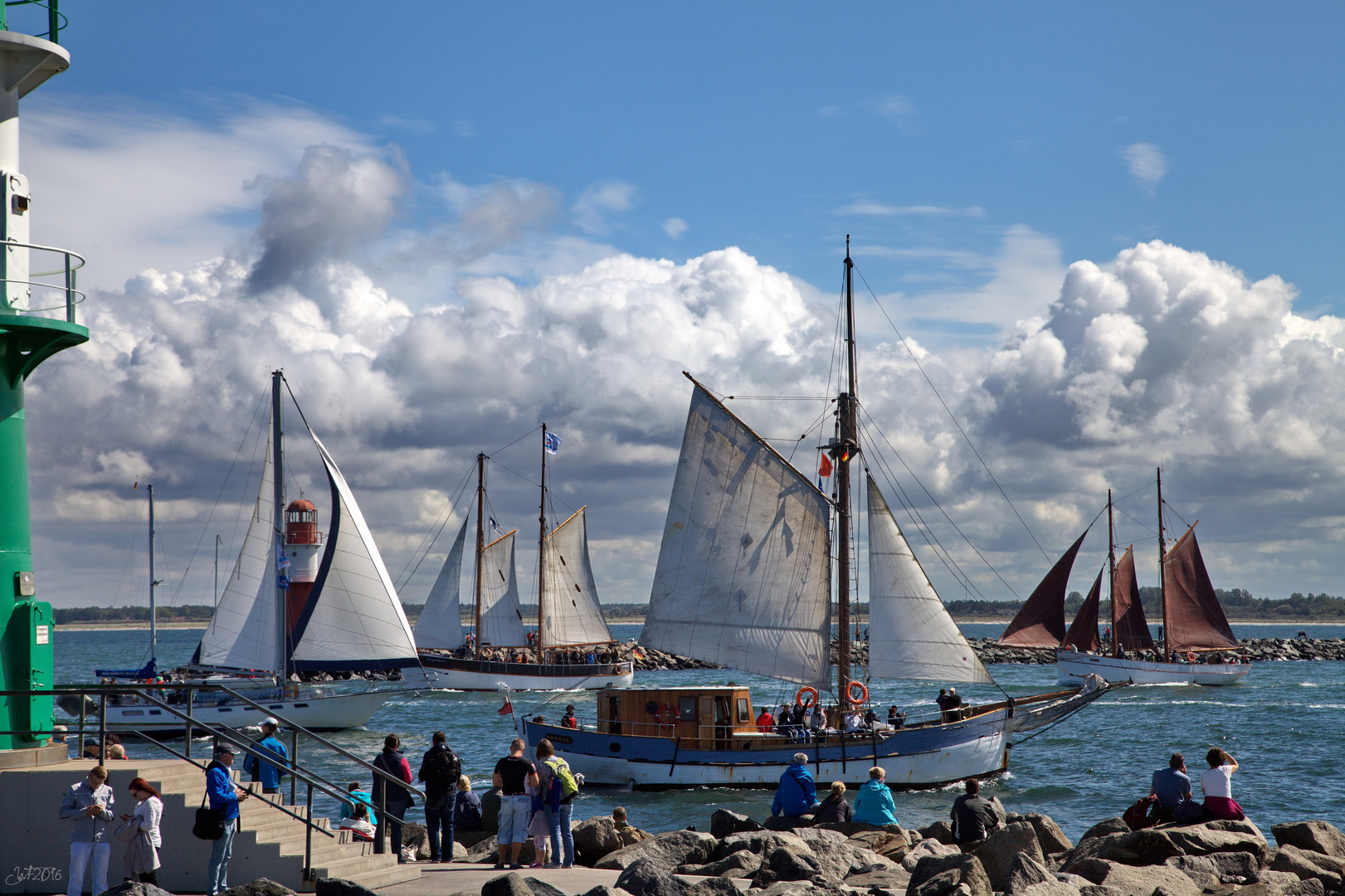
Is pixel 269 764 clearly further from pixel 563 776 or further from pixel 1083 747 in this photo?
pixel 1083 747

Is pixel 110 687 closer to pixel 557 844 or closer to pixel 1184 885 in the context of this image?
pixel 557 844

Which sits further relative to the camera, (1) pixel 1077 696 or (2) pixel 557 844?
(1) pixel 1077 696

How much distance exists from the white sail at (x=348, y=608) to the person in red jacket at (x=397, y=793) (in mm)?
24593

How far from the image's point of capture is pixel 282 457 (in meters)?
41.5

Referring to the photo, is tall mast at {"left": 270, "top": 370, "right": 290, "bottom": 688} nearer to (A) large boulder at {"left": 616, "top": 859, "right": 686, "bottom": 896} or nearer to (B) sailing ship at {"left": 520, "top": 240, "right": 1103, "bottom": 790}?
(B) sailing ship at {"left": 520, "top": 240, "right": 1103, "bottom": 790}

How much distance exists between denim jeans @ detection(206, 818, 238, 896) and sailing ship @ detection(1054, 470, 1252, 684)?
6594cm

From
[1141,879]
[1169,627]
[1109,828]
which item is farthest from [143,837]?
[1169,627]

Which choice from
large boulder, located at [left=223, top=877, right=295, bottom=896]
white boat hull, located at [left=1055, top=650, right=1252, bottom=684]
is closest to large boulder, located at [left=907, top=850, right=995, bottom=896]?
large boulder, located at [left=223, top=877, right=295, bottom=896]

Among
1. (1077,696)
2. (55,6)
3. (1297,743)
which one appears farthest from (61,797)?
(1297,743)

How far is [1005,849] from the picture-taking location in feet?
49.2

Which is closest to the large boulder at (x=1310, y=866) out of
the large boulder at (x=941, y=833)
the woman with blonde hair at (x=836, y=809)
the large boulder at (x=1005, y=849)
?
the large boulder at (x=1005, y=849)

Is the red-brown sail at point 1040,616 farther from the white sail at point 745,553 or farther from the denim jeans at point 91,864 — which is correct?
the denim jeans at point 91,864

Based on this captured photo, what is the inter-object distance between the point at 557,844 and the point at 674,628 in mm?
17394

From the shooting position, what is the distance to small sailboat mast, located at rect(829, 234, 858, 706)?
103 feet
